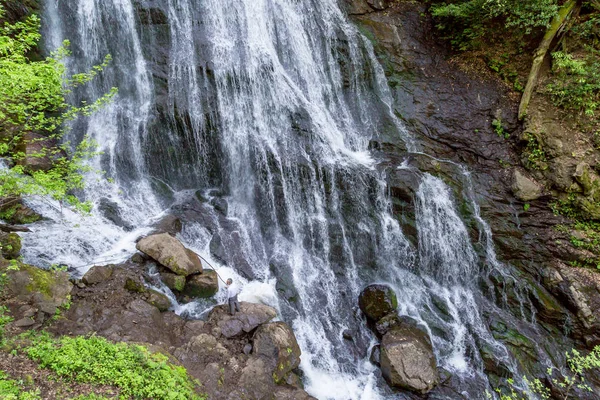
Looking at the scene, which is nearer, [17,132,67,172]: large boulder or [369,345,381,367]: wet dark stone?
[369,345,381,367]: wet dark stone

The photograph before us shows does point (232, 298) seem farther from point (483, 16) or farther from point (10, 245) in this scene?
point (483, 16)

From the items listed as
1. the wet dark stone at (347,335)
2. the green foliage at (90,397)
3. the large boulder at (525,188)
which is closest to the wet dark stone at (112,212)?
the green foliage at (90,397)

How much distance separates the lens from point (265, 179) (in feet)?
40.7

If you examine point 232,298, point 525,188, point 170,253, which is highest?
point 525,188

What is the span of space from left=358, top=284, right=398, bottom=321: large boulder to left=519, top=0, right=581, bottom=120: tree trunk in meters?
9.29

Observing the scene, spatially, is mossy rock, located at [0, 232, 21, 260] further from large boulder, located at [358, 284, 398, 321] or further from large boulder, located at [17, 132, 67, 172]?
large boulder, located at [358, 284, 398, 321]

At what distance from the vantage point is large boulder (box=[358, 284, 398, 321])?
34.1 ft

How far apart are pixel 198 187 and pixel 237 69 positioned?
4.92 m

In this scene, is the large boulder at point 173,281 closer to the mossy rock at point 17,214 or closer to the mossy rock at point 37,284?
the mossy rock at point 37,284

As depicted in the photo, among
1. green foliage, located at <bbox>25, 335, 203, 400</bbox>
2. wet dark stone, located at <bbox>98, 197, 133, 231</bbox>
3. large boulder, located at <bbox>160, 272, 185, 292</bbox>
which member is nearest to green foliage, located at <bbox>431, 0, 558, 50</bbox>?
large boulder, located at <bbox>160, 272, 185, 292</bbox>

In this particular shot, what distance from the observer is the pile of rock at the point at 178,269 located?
9.30m

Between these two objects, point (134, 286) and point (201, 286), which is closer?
point (134, 286)

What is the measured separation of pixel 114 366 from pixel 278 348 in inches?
150

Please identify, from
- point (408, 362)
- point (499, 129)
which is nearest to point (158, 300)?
point (408, 362)
